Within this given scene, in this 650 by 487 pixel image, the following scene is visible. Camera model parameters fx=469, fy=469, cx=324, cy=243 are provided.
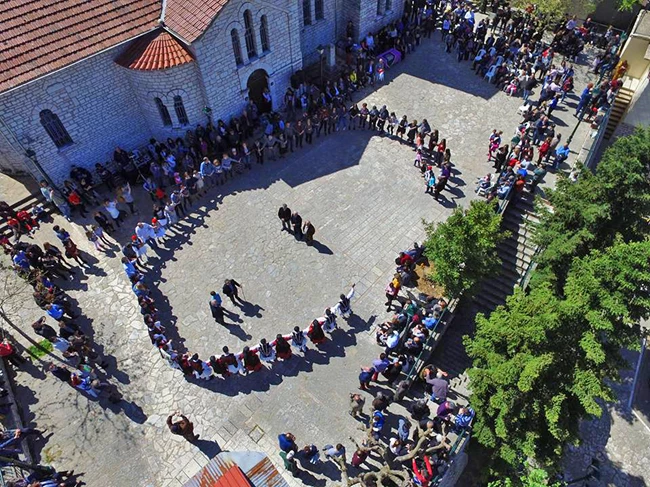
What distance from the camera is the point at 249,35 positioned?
24.1m

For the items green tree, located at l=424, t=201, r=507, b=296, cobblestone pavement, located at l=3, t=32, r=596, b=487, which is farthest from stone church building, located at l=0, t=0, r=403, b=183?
green tree, located at l=424, t=201, r=507, b=296

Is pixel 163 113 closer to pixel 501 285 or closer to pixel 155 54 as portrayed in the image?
pixel 155 54

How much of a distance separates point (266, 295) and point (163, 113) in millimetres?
11541

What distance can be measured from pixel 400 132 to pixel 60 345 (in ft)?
61.3

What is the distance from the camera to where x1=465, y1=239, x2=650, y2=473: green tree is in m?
12.5

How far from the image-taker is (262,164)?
2438cm

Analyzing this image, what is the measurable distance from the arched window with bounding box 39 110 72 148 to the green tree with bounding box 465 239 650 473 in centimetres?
2029

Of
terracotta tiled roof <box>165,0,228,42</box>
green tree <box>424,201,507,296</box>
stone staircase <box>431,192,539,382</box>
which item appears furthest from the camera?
terracotta tiled roof <box>165,0,228,42</box>

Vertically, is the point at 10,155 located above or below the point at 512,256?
above

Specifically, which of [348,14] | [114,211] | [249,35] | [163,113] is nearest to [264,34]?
[249,35]

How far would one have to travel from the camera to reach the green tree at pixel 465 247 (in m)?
16.6

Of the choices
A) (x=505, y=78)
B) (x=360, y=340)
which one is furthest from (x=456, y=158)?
(x=360, y=340)

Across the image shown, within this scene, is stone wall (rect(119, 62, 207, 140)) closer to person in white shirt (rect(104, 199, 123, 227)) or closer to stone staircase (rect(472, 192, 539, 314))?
person in white shirt (rect(104, 199, 123, 227))

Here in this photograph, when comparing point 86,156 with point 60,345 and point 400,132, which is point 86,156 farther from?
point 400,132
